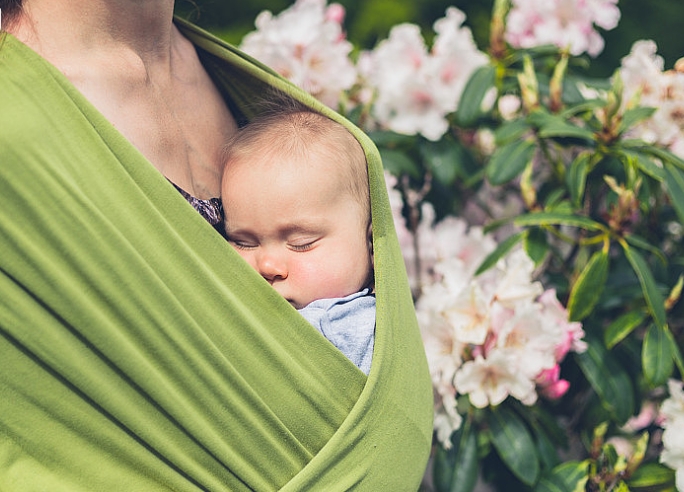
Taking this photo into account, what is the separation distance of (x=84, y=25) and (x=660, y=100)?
1718 mm

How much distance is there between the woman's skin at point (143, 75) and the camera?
1.45 metres

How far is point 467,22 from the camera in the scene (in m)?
5.28

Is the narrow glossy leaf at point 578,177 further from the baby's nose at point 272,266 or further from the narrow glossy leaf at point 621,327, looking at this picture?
the baby's nose at point 272,266

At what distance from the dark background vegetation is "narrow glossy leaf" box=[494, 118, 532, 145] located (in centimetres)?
237

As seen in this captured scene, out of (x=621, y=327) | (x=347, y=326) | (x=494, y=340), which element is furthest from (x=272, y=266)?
(x=621, y=327)

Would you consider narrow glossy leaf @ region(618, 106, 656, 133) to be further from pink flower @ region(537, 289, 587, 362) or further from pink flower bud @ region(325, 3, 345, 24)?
pink flower bud @ region(325, 3, 345, 24)

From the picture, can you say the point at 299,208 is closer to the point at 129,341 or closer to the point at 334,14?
the point at 129,341

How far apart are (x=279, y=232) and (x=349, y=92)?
1.27m

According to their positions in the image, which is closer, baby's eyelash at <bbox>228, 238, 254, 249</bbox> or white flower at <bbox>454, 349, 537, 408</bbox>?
baby's eyelash at <bbox>228, 238, 254, 249</bbox>

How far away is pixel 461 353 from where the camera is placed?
2.15 m

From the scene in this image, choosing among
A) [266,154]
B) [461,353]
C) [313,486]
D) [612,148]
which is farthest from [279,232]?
[612,148]

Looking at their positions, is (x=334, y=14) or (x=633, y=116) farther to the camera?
(x=334, y=14)

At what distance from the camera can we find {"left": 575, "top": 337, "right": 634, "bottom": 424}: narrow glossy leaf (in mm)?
2316

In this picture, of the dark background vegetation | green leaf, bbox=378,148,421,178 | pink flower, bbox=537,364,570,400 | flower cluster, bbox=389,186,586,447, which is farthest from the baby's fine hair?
the dark background vegetation
